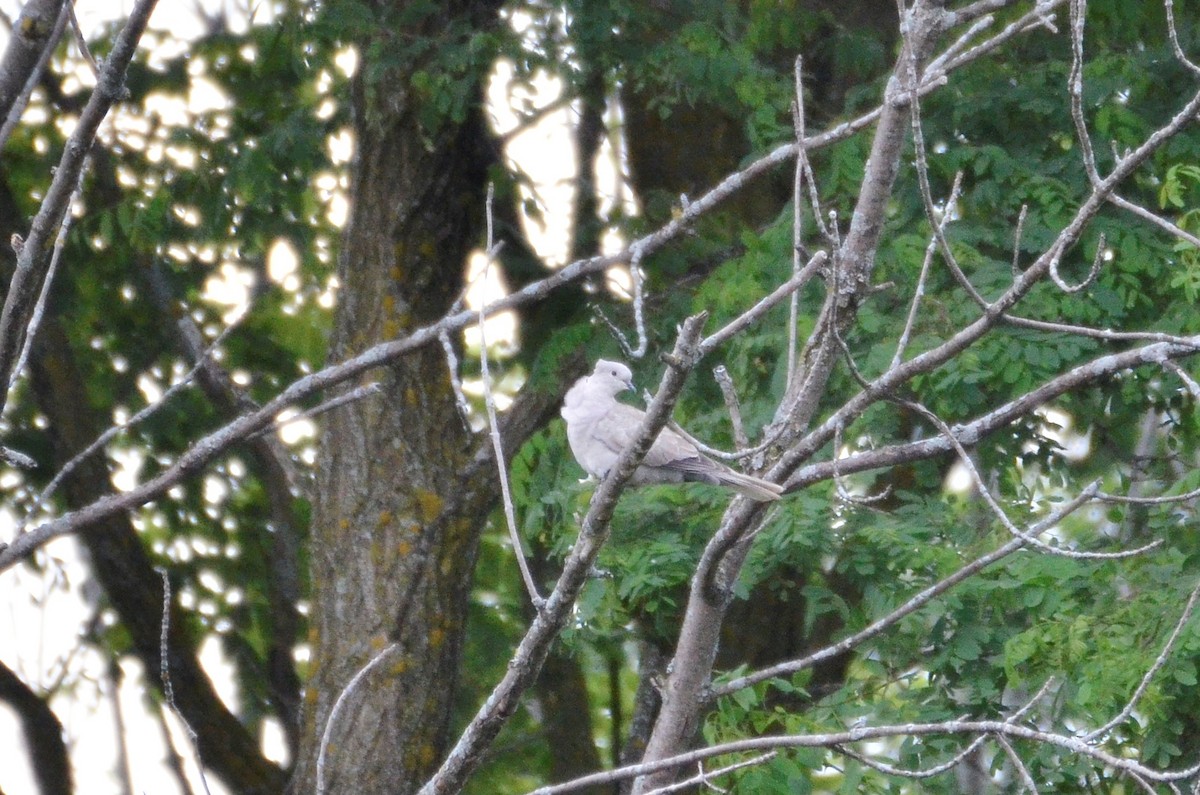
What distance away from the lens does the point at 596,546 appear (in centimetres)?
244

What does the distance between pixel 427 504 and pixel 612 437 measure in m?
1.76

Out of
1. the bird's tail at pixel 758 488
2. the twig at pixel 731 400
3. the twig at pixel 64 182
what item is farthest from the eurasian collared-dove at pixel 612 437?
the twig at pixel 64 182

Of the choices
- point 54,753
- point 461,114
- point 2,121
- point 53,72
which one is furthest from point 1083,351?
point 53,72

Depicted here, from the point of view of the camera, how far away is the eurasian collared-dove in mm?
4418

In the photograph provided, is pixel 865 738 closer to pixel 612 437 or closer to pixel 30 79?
pixel 30 79

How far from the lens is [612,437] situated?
4621 millimetres

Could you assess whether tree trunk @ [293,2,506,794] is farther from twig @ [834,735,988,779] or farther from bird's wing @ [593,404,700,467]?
twig @ [834,735,988,779]

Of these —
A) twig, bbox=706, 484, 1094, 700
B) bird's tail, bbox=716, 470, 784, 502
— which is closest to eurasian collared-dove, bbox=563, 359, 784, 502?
bird's tail, bbox=716, 470, 784, 502

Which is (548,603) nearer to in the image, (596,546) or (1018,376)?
(596,546)

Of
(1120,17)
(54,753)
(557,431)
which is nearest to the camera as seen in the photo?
(1120,17)

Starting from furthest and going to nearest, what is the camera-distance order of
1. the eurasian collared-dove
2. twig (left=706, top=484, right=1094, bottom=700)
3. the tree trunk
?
the tree trunk → the eurasian collared-dove → twig (left=706, top=484, right=1094, bottom=700)

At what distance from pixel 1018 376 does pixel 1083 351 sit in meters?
0.41

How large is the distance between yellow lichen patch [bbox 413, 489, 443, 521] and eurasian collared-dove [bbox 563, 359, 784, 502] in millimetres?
1313

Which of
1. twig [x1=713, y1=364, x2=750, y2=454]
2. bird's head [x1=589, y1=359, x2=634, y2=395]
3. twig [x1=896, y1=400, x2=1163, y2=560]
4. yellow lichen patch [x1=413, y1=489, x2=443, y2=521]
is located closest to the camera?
twig [x1=896, y1=400, x2=1163, y2=560]
